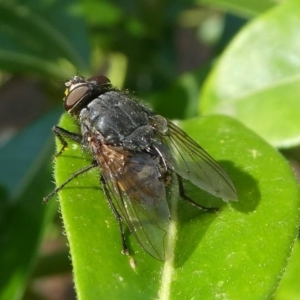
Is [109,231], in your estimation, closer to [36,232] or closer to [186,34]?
[36,232]

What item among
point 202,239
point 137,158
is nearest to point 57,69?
point 137,158

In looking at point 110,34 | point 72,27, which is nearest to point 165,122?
point 72,27

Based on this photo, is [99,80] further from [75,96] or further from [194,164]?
[194,164]

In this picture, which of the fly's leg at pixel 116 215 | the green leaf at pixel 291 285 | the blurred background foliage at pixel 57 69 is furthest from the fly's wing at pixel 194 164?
the green leaf at pixel 291 285

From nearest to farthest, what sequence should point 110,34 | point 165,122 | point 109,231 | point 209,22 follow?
point 109,231
point 165,122
point 110,34
point 209,22

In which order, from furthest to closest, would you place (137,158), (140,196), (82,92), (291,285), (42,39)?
(42,39) < (291,285) < (82,92) < (137,158) < (140,196)
